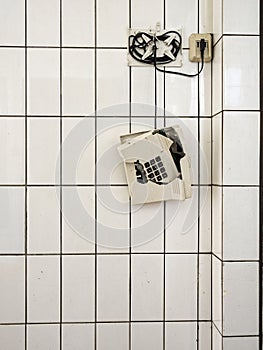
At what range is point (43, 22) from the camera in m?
1.74

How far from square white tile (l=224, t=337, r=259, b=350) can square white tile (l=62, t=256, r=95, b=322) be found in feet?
1.48

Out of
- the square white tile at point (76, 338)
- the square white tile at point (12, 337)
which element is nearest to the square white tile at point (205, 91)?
the square white tile at point (76, 338)

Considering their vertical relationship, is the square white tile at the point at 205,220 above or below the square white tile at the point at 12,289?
above

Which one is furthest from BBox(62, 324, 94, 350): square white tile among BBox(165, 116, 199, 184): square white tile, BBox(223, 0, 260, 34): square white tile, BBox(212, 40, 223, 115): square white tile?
BBox(223, 0, 260, 34): square white tile

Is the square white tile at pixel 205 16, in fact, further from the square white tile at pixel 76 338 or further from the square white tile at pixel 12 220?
the square white tile at pixel 76 338

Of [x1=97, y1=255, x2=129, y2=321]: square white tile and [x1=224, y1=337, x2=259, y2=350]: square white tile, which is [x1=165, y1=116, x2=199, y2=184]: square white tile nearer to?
[x1=97, y1=255, x2=129, y2=321]: square white tile

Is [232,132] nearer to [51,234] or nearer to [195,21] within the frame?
[195,21]

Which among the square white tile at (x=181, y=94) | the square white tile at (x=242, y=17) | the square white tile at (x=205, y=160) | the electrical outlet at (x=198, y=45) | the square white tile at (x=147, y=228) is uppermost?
the square white tile at (x=242, y=17)

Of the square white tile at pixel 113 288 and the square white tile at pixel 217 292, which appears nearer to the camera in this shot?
the square white tile at pixel 217 292

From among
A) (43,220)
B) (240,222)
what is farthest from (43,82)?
(240,222)

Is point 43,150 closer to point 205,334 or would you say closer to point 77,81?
point 77,81

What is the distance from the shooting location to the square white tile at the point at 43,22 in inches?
68.4

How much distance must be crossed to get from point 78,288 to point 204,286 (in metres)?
0.43

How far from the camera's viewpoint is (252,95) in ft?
5.36
